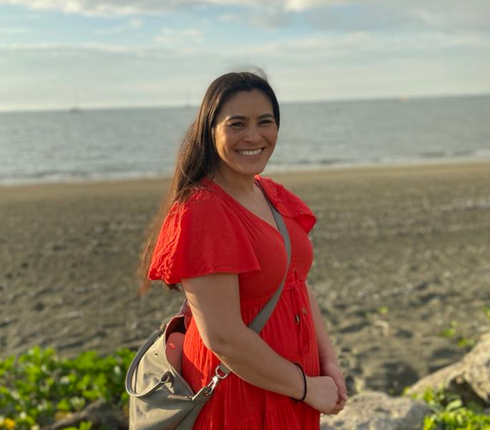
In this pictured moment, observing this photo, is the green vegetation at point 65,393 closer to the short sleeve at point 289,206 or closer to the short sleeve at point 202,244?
the short sleeve at point 289,206

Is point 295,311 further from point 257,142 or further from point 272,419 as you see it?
point 257,142

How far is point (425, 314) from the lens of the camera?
657cm

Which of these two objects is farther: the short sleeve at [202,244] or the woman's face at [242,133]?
the woman's face at [242,133]

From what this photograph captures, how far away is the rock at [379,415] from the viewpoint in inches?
131

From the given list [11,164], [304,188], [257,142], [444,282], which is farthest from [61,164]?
[257,142]

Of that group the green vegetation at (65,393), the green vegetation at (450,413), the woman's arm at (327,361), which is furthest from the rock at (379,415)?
the woman's arm at (327,361)

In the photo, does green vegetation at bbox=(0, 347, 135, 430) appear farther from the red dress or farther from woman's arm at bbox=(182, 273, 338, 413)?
woman's arm at bbox=(182, 273, 338, 413)

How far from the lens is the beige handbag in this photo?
2.12 m

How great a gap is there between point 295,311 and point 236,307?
34 cm

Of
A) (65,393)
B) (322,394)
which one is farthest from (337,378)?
(65,393)

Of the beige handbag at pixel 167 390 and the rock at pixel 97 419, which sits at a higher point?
the beige handbag at pixel 167 390

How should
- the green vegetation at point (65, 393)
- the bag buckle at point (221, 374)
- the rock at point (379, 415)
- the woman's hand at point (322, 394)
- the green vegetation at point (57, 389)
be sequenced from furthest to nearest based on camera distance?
the green vegetation at point (57, 389) < the green vegetation at point (65, 393) < the rock at point (379, 415) < the woman's hand at point (322, 394) < the bag buckle at point (221, 374)

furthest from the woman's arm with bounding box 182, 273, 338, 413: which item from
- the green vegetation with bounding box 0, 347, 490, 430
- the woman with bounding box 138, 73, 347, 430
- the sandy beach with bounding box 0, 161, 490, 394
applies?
the sandy beach with bounding box 0, 161, 490, 394

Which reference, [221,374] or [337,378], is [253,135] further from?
[337,378]
